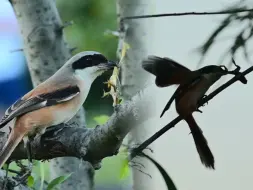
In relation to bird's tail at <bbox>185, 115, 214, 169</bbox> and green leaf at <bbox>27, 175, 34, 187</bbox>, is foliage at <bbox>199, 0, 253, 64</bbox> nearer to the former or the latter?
bird's tail at <bbox>185, 115, 214, 169</bbox>

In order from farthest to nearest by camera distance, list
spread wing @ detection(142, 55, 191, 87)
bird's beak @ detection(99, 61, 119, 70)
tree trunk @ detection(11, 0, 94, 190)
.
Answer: tree trunk @ detection(11, 0, 94, 190)
bird's beak @ detection(99, 61, 119, 70)
spread wing @ detection(142, 55, 191, 87)

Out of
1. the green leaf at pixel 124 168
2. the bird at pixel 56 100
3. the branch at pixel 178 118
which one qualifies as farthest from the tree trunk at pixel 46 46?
the branch at pixel 178 118

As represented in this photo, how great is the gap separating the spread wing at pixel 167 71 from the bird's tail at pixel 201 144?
2 cm

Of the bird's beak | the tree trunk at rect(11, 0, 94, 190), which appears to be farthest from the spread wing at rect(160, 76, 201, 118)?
the tree trunk at rect(11, 0, 94, 190)

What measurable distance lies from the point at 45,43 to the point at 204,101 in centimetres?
47

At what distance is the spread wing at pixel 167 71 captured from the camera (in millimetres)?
275

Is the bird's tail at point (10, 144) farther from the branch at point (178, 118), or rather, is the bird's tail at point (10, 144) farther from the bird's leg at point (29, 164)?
the branch at point (178, 118)

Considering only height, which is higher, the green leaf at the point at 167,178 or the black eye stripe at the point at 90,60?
the black eye stripe at the point at 90,60

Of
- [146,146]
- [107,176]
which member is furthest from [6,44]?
[146,146]

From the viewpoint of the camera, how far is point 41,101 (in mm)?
646

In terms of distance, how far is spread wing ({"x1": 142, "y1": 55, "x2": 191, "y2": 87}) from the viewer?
0.28 metres

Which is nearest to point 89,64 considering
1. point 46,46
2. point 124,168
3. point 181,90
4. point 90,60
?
point 90,60

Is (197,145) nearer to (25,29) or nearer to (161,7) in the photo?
(161,7)

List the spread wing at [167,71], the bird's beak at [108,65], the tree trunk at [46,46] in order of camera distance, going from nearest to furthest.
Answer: the spread wing at [167,71] → the bird's beak at [108,65] → the tree trunk at [46,46]
